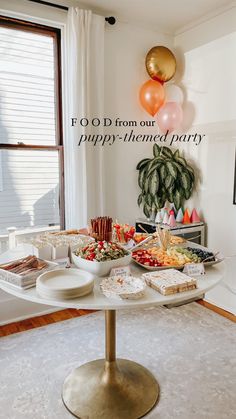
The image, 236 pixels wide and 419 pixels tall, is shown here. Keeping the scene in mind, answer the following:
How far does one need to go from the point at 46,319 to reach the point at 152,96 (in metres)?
2.26

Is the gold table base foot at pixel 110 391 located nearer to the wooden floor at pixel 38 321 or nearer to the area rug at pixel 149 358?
the area rug at pixel 149 358

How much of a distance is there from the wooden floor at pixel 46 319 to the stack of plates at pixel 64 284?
4.69ft

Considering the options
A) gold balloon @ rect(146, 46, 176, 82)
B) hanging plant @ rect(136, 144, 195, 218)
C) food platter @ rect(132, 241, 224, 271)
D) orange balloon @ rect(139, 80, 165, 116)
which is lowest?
food platter @ rect(132, 241, 224, 271)

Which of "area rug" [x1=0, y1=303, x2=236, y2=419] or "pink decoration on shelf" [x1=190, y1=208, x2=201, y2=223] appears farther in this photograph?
"pink decoration on shelf" [x1=190, y1=208, x2=201, y2=223]

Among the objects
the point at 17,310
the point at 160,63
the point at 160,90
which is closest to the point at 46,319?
the point at 17,310

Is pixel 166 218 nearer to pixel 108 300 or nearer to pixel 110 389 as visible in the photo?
pixel 110 389

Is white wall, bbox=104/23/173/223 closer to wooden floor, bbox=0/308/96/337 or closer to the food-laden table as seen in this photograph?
wooden floor, bbox=0/308/96/337

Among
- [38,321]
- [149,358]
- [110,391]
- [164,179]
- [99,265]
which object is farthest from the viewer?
[164,179]

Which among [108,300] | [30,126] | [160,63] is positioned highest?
[160,63]

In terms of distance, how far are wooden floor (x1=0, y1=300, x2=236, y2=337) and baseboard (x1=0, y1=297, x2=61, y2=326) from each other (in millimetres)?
43

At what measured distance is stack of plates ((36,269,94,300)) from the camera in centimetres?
123

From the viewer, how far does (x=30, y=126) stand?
2775 millimetres

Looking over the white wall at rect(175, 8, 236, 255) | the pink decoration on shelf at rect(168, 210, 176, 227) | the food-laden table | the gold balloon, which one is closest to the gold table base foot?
the food-laden table

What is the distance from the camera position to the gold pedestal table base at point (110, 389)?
5.42 ft
